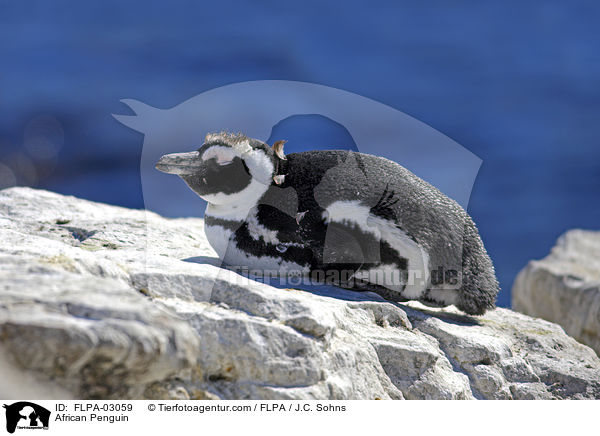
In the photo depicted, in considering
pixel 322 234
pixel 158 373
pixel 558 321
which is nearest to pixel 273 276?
pixel 322 234

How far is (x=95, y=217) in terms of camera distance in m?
3.85

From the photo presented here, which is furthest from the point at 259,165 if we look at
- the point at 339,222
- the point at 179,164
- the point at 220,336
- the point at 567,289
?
the point at 567,289

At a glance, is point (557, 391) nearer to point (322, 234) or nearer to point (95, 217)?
point (322, 234)

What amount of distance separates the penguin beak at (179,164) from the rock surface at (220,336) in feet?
1.41

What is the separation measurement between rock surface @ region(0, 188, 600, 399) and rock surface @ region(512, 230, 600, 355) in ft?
4.58

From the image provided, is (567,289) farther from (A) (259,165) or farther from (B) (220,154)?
(B) (220,154)

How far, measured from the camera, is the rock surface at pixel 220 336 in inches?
65.7

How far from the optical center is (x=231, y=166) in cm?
302

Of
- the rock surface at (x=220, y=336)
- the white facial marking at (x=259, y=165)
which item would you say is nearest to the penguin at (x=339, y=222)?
the white facial marking at (x=259, y=165)

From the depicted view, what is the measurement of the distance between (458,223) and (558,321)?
105 inches
